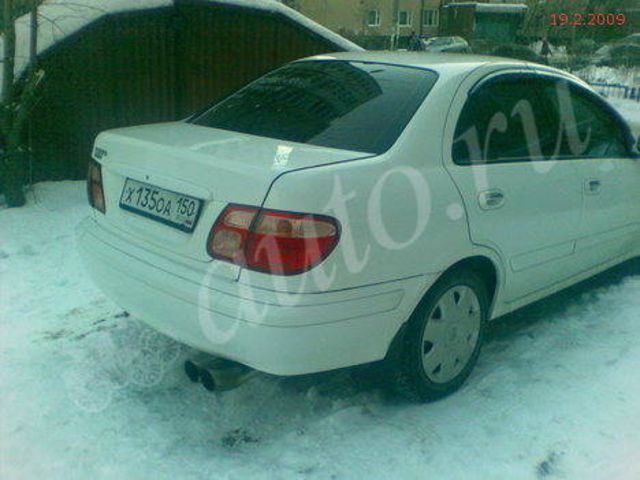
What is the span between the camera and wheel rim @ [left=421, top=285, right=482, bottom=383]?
299 cm

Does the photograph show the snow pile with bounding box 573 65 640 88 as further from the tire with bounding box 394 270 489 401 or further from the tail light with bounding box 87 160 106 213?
the tail light with bounding box 87 160 106 213

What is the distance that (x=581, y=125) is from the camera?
3.88 m

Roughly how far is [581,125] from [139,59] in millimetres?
4773

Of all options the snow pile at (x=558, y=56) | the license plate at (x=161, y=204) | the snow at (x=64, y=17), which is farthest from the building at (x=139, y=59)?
the snow pile at (x=558, y=56)

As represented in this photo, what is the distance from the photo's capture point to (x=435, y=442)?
281cm

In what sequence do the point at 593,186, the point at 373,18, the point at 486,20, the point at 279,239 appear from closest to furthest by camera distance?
the point at 279,239 → the point at 593,186 → the point at 486,20 → the point at 373,18

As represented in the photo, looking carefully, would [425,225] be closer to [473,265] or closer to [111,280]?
[473,265]

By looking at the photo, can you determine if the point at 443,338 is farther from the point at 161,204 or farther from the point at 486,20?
the point at 486,20

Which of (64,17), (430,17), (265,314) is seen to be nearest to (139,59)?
(64,17)

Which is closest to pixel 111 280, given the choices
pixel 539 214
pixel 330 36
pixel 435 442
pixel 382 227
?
pixel 382 227

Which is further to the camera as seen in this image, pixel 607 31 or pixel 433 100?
pixel 607 31

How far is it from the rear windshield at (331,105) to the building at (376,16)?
1507 inches

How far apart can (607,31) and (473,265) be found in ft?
126

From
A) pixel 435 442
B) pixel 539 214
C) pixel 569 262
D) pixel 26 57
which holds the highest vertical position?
pixel 26 57
